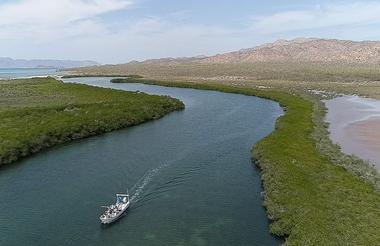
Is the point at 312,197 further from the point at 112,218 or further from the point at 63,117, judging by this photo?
the point at 63,117

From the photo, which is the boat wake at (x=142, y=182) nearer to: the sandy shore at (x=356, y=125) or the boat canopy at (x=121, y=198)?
the boat canopy at (x=121, y=198)

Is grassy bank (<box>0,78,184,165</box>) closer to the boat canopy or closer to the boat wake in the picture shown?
the boat wake

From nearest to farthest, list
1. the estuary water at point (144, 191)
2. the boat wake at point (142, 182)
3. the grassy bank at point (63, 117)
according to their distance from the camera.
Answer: the estuary water at point (144, 191) < the boat wake at point (142, 182) < the grassy bank at point (63, 117)

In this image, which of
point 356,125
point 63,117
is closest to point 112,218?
point 63,117

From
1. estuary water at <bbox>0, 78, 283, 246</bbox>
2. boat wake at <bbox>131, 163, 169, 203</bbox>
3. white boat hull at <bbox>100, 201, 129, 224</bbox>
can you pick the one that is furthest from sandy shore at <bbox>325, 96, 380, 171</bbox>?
white boat hull at <bbox>100, 201, 129, 224</bbox>

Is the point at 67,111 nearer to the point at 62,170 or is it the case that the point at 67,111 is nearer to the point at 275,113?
the point at 62,170

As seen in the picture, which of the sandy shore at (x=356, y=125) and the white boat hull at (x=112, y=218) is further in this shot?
the sandy shore at (x=356, y=125)

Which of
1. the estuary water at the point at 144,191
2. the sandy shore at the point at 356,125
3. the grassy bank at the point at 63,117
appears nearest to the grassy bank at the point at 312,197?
the estuary water at the point at 144,191
